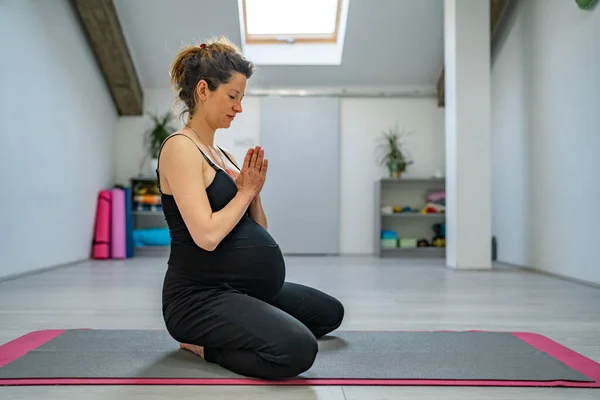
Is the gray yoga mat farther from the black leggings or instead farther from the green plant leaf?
the green plant leaf

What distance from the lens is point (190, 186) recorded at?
166cm

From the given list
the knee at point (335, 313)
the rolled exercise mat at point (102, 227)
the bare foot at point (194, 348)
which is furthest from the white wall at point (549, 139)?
the rolled exercise mat at point (102, 227)

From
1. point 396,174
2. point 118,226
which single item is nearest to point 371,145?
point 396,174

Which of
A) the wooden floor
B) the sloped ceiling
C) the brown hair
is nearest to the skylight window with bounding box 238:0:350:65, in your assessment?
the sloped ceiling

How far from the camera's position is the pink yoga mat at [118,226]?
6418mm

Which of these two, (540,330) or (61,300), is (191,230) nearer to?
(540,330)

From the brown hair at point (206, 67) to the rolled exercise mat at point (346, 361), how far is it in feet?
2.75

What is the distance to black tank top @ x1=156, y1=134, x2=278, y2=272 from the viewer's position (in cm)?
175

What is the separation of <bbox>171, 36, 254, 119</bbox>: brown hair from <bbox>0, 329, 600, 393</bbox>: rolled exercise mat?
2.75 feet

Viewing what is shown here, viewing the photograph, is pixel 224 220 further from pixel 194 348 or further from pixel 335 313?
pixel 335 313

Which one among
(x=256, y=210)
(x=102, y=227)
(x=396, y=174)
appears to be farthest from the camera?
(x=396, y=174)

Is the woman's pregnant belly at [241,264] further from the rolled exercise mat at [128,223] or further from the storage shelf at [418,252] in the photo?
the storage shelf at [418,252]

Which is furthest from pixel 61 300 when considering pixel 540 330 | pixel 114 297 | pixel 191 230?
pixel 540 330

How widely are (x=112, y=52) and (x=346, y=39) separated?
104 inches
